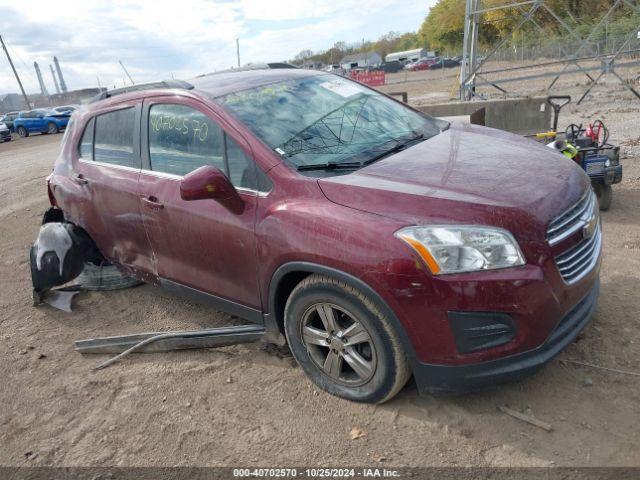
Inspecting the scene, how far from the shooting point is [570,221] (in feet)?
8.54

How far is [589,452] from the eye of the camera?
2.41 metres

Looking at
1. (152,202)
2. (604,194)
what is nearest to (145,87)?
(152,202)

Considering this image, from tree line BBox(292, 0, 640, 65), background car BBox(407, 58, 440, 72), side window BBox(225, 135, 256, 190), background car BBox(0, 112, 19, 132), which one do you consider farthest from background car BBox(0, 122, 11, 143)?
background car BBox(407, 58, 440, 72)

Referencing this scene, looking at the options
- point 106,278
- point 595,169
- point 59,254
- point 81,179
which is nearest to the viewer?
point 81,179

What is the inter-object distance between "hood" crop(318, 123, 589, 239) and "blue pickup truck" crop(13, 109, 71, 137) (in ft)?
94.9

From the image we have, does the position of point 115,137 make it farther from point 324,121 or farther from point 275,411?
point 275,411

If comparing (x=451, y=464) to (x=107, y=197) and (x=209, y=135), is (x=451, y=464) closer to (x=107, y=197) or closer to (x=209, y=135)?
(x=209, y=135)

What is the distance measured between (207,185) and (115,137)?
1565 millimetres

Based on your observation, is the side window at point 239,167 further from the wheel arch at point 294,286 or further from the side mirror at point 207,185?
the wheel arch at point 294,286

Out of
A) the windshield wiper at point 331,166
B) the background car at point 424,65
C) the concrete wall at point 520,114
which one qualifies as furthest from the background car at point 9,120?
the background car at point 424,65

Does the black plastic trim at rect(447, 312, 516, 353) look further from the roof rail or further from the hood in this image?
the roof rail

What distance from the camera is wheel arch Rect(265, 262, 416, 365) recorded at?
2516 mm

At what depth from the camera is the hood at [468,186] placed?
7.93 feet

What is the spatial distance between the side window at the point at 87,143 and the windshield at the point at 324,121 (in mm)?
1607
